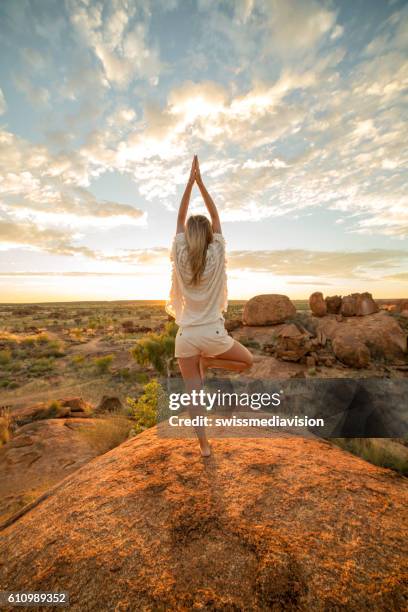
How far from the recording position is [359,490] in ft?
7.82

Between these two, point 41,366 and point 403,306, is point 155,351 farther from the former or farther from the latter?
point 403,306

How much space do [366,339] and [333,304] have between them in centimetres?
601

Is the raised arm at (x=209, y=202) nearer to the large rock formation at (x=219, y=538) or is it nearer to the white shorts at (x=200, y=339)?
the white shorts at (x=200, y=339)

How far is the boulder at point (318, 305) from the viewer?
1995 centimetres

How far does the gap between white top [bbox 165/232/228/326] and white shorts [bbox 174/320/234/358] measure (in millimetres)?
58

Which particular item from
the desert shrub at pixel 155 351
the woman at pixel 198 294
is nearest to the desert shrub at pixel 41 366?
the desert shrub at pixel 155 351

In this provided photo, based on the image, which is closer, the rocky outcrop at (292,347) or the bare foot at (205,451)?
the bare foot at (205,451)

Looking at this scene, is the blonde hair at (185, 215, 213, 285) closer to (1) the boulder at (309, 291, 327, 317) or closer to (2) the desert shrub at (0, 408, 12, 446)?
(2) the desert shrub at (0, 408, 12, 446)

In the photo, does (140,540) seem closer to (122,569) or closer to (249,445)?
(122,569)

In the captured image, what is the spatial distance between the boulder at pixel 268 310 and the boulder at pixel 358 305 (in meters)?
3.36

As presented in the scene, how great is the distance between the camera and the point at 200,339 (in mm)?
2820

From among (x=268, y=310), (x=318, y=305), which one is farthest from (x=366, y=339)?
(x=268, y=310)

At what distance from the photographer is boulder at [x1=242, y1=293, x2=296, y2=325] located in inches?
755

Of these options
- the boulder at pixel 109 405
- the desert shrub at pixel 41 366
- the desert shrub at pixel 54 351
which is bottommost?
the desert shrub at pixel 41 366
